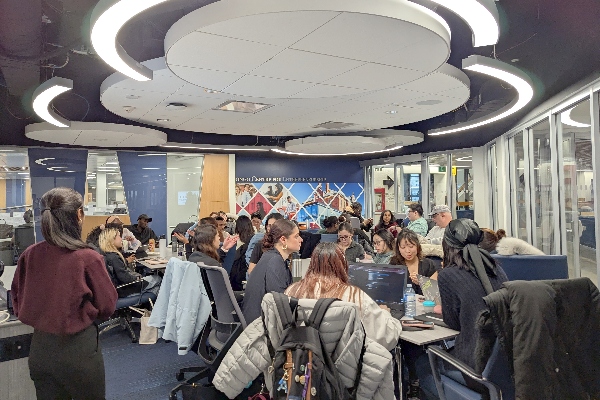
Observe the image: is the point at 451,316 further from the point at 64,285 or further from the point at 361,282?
the point at 64,285

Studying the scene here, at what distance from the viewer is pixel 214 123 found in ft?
28.7

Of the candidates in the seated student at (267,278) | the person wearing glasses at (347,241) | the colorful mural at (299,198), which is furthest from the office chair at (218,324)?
the colorful mural at (299,198)

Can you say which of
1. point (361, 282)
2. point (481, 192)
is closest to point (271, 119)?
point (361, 282)

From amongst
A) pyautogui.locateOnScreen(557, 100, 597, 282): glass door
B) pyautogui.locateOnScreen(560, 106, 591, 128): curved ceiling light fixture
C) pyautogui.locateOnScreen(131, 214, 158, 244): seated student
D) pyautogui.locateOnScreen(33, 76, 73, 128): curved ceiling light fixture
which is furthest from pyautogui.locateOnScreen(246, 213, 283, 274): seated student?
pyautogui.locateOnScreen(560, 106, 591, 128): curved ceiling light fixture

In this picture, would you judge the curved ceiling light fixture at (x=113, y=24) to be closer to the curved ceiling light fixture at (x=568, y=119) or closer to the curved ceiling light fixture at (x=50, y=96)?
the curved ceiling light fixture at (x=50, y=96)

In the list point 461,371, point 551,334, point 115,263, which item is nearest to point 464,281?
point 461,371

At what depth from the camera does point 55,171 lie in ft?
35.7

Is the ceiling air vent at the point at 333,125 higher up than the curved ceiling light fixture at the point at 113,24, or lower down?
higher up

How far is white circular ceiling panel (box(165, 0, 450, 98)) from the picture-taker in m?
3.27

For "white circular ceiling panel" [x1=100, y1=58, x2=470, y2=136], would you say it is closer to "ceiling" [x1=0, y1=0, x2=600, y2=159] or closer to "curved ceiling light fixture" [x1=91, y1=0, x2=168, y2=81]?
"ceiling" [x1=0, y1=0, x2=600, y2=159]

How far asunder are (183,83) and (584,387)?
5170 mm

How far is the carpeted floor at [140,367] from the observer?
158 inches

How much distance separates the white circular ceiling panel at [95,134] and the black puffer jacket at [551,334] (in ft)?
25.2

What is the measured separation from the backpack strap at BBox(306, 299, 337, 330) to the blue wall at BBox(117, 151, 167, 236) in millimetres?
10603
